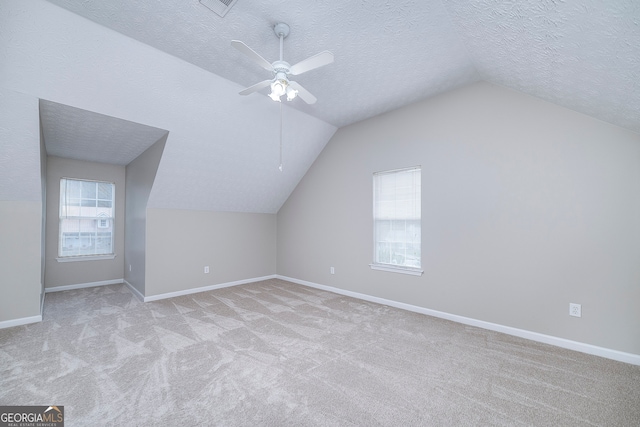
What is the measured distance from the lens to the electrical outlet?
261 centimetres

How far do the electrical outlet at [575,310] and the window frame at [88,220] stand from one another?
23.3 feet

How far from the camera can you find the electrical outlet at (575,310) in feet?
8.55

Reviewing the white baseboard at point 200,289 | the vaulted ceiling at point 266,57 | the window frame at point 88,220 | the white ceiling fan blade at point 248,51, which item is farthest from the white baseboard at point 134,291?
the white ceiling fan blade at point 248,51

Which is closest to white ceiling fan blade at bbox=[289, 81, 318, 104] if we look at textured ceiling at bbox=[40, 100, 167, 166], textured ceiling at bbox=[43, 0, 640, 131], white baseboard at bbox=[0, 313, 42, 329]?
textured ceiling at bbox=[43, 0, 640, 131]

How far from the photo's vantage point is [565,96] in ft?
8.04

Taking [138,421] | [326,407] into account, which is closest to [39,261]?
[138,421]

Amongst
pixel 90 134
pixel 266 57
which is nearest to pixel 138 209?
pixel 90 134

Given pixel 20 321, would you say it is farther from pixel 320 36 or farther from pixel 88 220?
pixel 320 36

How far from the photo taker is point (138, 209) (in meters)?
4.65

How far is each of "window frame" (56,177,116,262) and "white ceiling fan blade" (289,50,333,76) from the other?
5.16 metres

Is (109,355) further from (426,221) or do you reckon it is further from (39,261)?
(426,221)

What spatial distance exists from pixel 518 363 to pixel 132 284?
5.73 meters

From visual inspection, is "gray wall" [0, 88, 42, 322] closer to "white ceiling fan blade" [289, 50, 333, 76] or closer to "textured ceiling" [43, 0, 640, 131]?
"textured ceiling" [43, 0, 640, 131]

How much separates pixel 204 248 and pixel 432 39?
4.52 m
